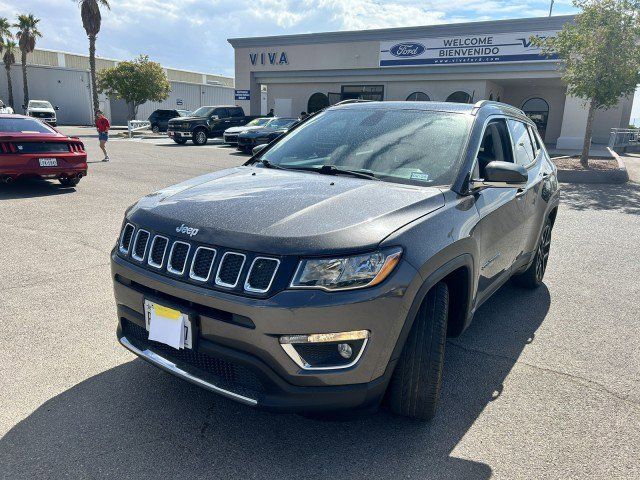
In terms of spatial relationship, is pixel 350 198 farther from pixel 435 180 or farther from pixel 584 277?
pixel 584 277

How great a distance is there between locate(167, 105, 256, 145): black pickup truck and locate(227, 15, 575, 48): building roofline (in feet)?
24.6

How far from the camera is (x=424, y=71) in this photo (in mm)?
27656

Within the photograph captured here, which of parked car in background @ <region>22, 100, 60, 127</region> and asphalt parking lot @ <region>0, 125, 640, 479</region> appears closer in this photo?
asphalt parking lot @ <region>0, 125, 640, 479</region>

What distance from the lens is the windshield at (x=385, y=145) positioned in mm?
3154

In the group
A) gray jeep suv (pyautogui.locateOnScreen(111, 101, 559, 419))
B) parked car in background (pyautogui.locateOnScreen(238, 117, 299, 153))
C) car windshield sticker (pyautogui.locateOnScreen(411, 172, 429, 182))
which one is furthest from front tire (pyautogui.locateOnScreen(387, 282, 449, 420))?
parked car in background (pyautogui.locateOnScreen(238, 117, 299, 153))

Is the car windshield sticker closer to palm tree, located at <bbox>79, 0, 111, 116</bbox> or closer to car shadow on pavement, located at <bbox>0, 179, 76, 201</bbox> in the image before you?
car shadow on pavement, located at <bbox>0, 179, 76, 201</bbox>

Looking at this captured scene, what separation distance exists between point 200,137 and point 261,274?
932 inches

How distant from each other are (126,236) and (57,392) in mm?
1077

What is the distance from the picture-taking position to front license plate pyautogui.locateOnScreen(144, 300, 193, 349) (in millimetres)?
2361

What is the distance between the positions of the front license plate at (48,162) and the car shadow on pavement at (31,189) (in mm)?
543

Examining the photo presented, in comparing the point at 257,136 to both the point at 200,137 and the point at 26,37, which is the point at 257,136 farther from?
the point at 26,37

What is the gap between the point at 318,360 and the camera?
2221 millimetres

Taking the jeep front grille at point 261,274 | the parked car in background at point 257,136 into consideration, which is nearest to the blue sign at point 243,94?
the parked car in background at point 257,136

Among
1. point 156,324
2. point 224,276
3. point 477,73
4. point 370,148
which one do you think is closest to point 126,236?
point 156,324
